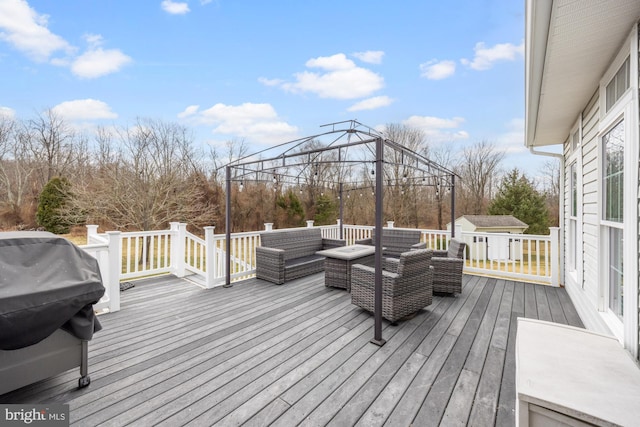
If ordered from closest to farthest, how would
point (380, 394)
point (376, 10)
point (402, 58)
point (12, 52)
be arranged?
point (380, 394)
point (376, 10)
point (402, 58)
point (12, 52)

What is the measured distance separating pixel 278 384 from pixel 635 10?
140 inches

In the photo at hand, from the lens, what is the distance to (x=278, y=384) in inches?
87.4

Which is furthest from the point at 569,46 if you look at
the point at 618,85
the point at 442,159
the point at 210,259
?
the point at 442,159

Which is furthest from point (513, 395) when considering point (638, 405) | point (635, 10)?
point (635, 10)

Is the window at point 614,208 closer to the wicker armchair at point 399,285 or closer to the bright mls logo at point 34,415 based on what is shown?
the wicker armchair at point 399,285

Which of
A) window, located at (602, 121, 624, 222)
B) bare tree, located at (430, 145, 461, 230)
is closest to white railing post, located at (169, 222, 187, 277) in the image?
window, located at (602, 121, 624, 222)

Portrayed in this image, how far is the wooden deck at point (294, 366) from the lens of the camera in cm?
191

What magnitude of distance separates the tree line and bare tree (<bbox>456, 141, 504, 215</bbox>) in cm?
6

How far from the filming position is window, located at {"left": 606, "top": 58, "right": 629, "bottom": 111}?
6.49 ft

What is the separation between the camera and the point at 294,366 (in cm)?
248

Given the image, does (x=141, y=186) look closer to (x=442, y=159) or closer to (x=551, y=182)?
(x=442, y=159)

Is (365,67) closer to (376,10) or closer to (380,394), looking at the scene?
(376,10)

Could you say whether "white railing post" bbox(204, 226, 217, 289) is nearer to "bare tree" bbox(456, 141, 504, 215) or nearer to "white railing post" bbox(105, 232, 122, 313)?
"white railing post" bbox(105, 232, 122, 313)

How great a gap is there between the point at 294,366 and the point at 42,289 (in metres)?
2.02
